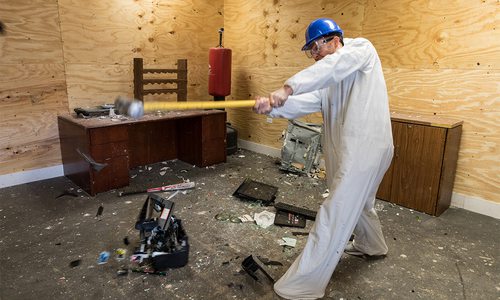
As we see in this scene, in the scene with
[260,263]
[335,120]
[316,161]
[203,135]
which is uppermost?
[335,120]

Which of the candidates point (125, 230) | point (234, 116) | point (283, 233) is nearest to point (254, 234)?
point (283, 233)

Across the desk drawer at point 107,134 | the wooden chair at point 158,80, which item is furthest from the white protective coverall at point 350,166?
the wooden chair at point 158,80

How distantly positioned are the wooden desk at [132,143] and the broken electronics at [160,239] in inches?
47.2

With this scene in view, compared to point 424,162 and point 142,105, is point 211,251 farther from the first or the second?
point 424,162

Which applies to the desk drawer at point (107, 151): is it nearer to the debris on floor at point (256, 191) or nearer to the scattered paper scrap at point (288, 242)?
the debris on floor at point (256, 191)

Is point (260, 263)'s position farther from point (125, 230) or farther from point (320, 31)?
point (320, 31)

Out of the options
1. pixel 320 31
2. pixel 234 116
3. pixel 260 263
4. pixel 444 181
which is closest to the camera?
pixel 320 31

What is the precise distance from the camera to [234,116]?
207 inches

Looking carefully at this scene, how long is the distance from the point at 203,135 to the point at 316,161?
4.60 feet

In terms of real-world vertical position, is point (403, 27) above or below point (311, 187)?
above

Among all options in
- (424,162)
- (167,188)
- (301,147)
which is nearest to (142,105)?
(167,188)

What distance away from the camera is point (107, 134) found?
10.4 feet

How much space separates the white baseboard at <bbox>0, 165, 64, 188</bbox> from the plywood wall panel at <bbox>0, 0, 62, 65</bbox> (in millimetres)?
1118

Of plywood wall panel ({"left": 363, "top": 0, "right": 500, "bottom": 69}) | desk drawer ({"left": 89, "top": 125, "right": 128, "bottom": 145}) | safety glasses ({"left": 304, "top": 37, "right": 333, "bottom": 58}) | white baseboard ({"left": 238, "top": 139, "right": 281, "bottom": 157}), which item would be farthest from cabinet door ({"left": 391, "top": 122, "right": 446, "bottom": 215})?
desk drawer ({"left": 89, "top": 125, "right": 128, "bottom": 145})
